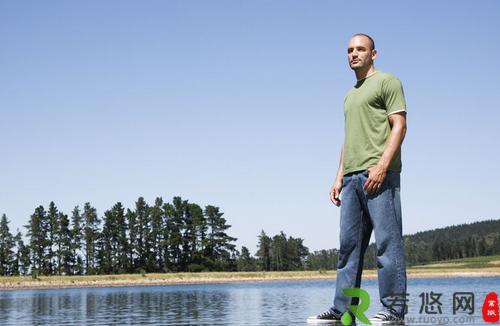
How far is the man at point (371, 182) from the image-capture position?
6.17 meters

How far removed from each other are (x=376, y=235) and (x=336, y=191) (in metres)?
0.78

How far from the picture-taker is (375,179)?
6113mm

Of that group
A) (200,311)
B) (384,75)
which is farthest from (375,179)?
(200,311)

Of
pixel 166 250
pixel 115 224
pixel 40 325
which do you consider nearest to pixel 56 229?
pixel 115 224

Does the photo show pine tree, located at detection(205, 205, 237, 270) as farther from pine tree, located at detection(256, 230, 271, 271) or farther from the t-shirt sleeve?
the t-shirt sleeve

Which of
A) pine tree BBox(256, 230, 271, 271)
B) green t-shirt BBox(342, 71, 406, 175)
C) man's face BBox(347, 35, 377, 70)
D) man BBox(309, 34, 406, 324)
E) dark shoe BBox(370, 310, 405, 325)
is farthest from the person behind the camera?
pine tree BBox(256, 230, 271, 271)

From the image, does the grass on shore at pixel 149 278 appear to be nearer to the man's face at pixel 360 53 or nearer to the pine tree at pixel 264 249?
the pine tree at pixel 264 249

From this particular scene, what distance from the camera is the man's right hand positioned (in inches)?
271

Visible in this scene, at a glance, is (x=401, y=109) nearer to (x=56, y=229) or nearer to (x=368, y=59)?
(x=368, y=59)

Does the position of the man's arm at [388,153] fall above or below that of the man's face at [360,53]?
below

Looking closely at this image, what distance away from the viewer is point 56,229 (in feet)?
389

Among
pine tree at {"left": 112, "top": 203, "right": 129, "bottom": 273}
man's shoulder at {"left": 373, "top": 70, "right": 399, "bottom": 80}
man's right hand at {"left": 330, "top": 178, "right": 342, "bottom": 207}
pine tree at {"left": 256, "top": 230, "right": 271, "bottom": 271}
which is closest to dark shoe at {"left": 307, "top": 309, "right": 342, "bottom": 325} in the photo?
man's right hand at {"left": 330, "top": 178, "right": 342, "bottom": 207}

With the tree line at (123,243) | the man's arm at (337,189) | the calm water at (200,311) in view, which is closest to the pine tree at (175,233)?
the tree line at (123,243)

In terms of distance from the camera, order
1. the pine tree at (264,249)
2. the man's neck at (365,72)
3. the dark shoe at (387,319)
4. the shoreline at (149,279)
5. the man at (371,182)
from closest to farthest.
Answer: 1. the dark shoe at (387,319)
2. the man at (371,182)
3. the man's neck at (365,72)
4. the shoreline at (149,279)
5. the pine tree at (264,249)
